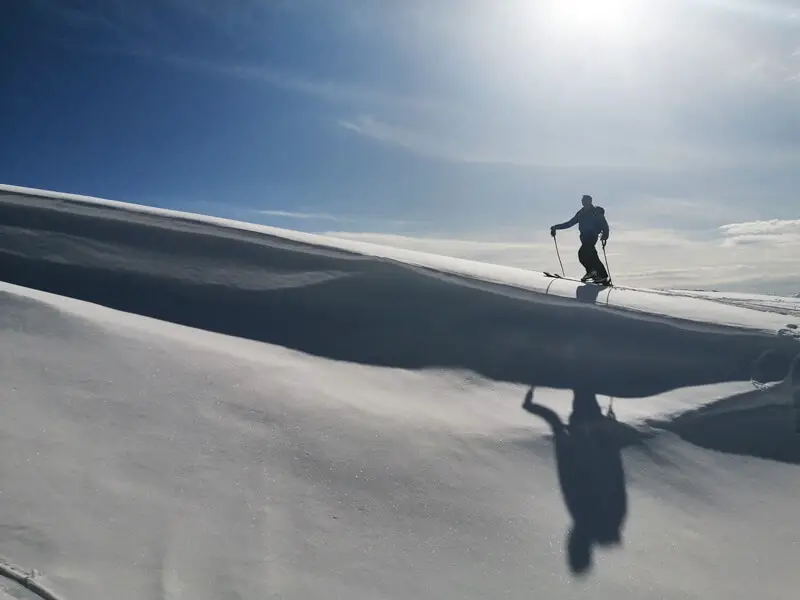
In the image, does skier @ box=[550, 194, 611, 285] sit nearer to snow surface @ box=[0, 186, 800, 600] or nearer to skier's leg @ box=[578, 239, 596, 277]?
skier's leg @ box=[578, 239, 596, 277]

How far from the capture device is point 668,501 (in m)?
3.56

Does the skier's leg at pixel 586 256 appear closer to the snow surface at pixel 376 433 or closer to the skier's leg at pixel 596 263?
the skier's leg at pixel 596 263

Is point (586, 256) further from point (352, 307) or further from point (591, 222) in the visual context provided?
point (352, 307)

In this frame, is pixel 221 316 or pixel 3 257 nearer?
pixel 221 316

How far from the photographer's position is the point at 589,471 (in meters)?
3.73

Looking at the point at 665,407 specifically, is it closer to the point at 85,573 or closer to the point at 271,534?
the point at 271,534

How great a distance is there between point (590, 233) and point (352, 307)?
162 inches

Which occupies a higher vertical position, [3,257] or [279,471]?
[3,257]

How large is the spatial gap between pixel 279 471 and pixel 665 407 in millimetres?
3298

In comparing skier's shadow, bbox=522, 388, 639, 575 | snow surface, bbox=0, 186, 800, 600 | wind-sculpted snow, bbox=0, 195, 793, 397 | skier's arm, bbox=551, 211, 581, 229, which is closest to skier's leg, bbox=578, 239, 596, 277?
skier's arm, bbox=551, 211, 581, 229

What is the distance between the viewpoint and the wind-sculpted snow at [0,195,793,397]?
17.3 ft

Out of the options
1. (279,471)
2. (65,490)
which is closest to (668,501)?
(279,471)

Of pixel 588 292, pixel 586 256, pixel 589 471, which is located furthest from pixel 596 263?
pixel 589 471

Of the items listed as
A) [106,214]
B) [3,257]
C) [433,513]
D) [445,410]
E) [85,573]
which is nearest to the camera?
[85,573]
